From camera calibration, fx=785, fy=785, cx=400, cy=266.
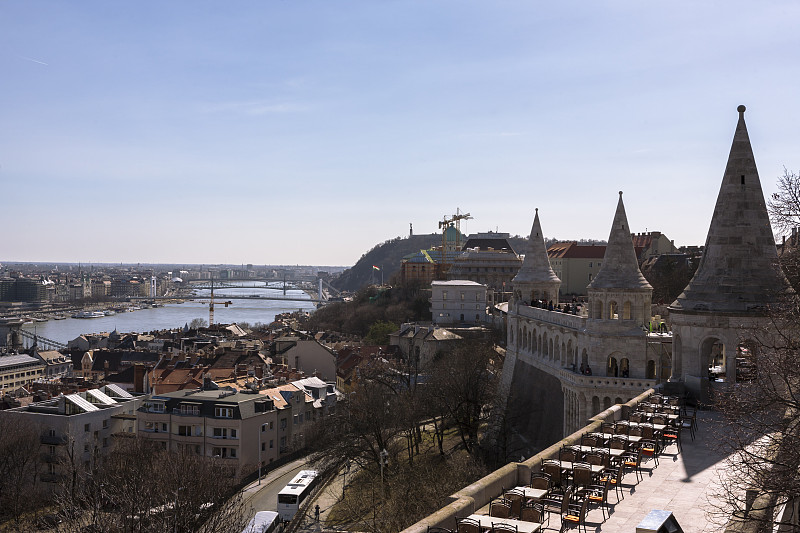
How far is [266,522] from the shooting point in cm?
2167

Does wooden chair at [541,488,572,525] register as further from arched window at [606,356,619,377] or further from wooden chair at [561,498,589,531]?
arched window at [606,356,619,377]

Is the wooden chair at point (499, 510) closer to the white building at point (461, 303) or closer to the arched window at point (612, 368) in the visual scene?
the arched window at point (612, 368)

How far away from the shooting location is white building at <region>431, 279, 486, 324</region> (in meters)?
54.9

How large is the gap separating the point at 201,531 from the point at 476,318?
39.2 meters

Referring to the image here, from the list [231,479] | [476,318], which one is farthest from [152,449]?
[476,318]

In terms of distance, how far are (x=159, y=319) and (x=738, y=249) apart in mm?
137509

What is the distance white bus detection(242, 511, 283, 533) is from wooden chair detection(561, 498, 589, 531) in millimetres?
13890

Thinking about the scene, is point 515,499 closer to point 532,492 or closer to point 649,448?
point 532,492

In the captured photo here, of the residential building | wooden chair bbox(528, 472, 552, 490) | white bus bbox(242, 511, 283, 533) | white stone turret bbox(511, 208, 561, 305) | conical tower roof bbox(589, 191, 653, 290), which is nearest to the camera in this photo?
wooden chair bbox(528, 472, 552, 490)

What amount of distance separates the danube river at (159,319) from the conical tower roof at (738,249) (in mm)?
102742

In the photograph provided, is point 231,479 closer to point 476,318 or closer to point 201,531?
point 201,531

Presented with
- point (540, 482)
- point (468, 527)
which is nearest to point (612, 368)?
point (540, 482)

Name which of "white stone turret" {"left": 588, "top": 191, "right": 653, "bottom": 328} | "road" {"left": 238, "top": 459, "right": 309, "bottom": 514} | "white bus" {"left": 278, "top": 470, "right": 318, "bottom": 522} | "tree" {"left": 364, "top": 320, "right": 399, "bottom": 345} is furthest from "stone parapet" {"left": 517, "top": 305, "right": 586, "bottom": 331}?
"tree" {"left": 364, "top": 320, "right": 399, "bottom": 345}

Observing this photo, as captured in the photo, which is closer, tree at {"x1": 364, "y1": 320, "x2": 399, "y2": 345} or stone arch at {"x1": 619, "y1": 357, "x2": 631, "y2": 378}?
stone arch at {"x1": 619, "y1": 357, "x2": 631, "y2": 378}
